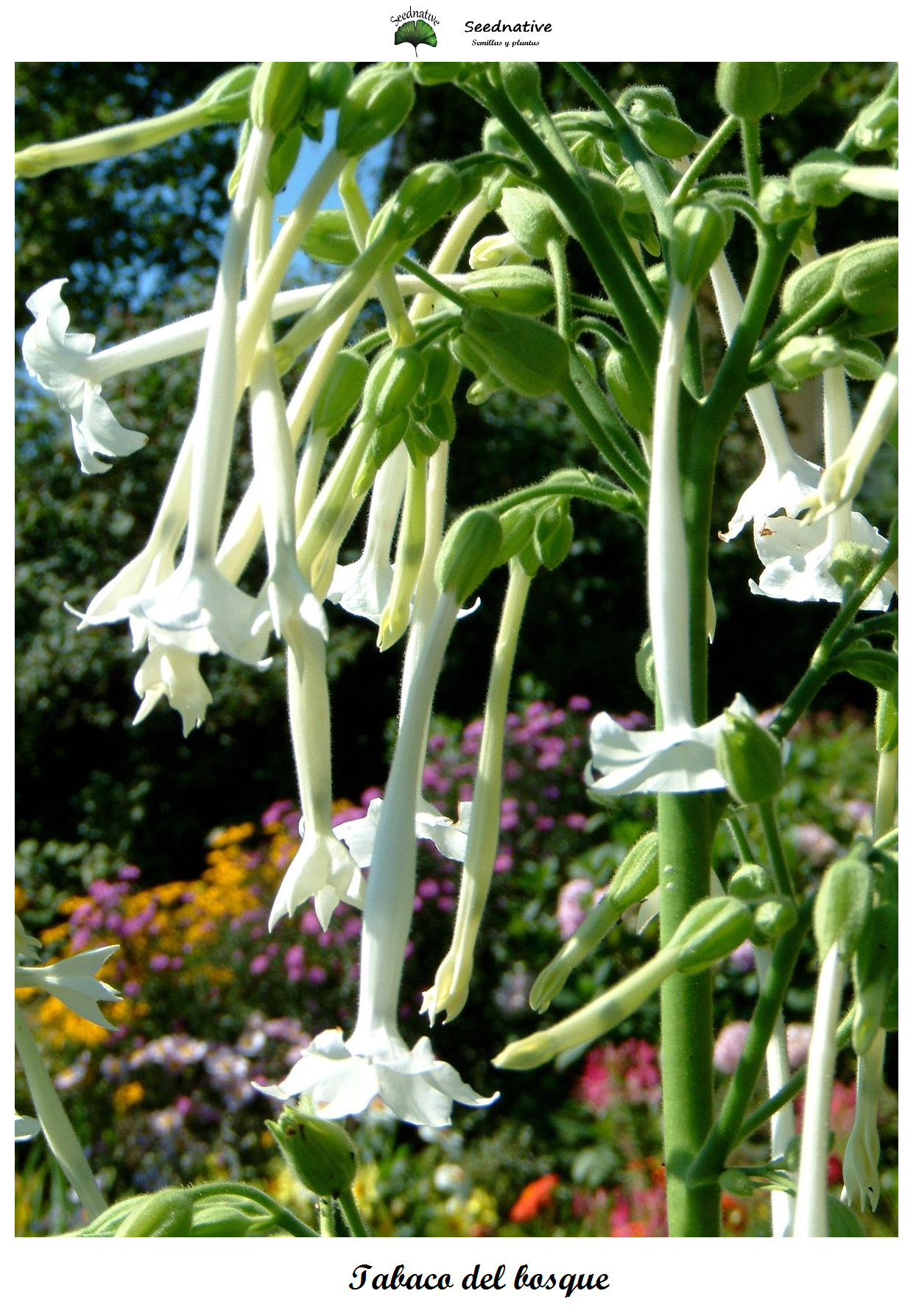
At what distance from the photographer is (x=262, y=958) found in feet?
6.03

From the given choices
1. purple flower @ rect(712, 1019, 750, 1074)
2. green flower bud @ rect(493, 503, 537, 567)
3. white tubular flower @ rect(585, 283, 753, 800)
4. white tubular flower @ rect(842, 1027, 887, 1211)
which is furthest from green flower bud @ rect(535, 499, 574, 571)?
purple flower @ rect(712, 1019, 750, 1074)

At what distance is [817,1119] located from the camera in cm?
36

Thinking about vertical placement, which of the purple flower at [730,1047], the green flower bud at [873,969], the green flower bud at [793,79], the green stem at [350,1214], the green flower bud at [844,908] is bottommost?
the purple flower at [730,1047]

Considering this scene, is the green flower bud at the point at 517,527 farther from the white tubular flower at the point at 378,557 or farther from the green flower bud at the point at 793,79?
the green flower bud at the point at 793,79

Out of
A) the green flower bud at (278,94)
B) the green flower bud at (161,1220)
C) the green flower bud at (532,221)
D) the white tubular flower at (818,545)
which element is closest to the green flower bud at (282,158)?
the green flower bud at (278,94)

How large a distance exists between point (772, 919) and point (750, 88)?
276mm

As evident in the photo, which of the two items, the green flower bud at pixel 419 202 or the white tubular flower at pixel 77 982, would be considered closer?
the green flower bud at pixel 419 202

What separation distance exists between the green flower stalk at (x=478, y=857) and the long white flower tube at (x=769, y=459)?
124 mm

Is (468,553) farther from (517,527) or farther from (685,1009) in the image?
(685,1009)

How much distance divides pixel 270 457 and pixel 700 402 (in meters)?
0.16

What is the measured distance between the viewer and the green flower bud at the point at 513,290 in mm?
473
